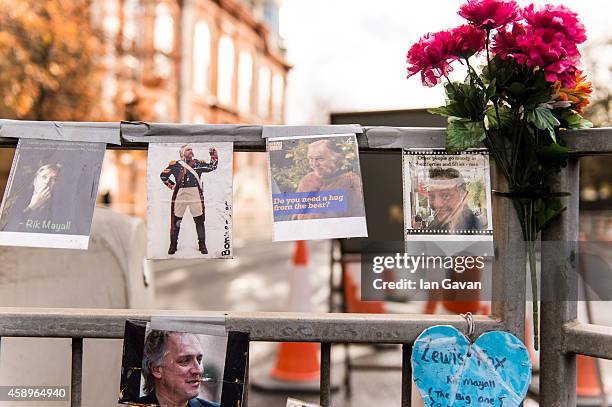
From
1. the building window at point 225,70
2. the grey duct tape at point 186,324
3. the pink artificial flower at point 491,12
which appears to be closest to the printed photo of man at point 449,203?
the pink artificial flower at point 491,12

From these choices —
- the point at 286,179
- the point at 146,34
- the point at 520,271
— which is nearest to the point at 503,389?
the point at 520,271

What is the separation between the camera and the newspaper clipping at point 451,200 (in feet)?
4.88

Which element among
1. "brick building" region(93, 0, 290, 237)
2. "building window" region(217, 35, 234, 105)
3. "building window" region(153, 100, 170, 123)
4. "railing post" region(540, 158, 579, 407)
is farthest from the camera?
"building window" region(217, 35, 234, 105)

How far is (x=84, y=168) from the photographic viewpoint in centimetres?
149

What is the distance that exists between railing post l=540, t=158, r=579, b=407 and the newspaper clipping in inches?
6.5

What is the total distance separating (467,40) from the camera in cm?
146

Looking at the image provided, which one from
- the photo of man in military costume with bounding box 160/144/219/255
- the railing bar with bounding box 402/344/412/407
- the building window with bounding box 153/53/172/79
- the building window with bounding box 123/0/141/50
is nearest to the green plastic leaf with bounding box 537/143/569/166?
the railing bar with bounding box 402/344/412/407

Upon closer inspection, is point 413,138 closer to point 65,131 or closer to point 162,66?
point 65,131

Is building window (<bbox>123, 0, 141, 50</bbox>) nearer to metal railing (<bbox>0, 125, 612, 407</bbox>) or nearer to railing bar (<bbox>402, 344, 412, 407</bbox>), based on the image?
metal railing (<bbox>0, 125, 612, 407</bbox>)

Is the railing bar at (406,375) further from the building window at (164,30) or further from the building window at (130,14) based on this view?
the building window at (164,30)

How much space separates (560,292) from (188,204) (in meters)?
0.95

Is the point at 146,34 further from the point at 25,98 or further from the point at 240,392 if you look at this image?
the point at 240,392

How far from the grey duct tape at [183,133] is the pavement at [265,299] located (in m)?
0.95

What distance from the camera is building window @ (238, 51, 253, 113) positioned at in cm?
3866
